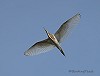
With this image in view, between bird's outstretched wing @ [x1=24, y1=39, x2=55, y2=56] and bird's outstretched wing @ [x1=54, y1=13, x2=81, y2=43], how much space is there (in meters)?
0.10

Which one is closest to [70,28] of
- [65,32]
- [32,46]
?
[65,32]

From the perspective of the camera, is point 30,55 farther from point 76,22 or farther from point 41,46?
point 76,22

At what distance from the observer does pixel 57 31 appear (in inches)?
211

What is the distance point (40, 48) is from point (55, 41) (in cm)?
17

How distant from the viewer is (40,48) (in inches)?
212

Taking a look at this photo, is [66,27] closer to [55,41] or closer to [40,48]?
[55,41]

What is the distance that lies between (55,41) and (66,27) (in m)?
0.16

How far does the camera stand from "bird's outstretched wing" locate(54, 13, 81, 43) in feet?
17.5

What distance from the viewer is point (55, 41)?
5.32 meters

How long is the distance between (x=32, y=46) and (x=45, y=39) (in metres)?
0.15

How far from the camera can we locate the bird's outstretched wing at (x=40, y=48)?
5355mm

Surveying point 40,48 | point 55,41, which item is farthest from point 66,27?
point 40,48

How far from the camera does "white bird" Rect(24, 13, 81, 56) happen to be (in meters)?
5.32

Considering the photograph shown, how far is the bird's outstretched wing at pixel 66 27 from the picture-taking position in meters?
5.33
